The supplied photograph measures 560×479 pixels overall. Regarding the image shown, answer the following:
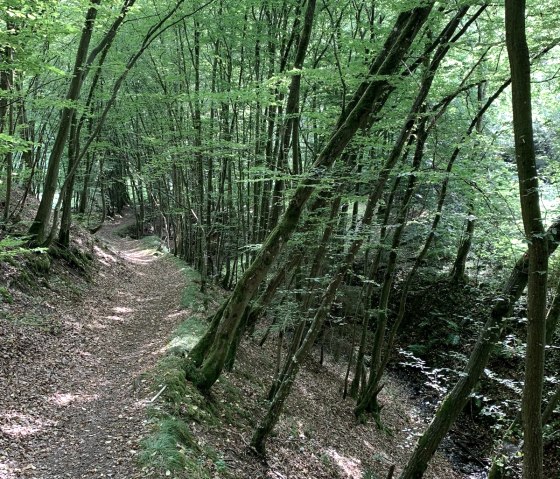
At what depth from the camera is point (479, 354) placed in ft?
→ 19.5

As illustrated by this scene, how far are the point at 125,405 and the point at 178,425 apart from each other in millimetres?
1155

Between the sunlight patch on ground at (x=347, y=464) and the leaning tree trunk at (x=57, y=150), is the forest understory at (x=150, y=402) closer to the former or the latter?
the sunlight patch on ground at (x=347, y=464)

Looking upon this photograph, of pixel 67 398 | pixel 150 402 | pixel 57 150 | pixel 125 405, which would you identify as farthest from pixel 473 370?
pixel 57 150

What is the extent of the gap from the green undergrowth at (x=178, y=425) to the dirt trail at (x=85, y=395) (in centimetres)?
22

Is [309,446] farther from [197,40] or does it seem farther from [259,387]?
[197,40]

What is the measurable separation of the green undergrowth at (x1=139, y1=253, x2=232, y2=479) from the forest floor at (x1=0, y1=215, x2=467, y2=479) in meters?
0.08

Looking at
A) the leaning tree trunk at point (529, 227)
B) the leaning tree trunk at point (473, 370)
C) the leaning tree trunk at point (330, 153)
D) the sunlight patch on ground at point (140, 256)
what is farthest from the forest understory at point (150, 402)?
the sunlight patch on ground at point (140, 256)

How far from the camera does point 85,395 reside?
7.09 m

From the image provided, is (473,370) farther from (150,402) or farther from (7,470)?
(7,470)

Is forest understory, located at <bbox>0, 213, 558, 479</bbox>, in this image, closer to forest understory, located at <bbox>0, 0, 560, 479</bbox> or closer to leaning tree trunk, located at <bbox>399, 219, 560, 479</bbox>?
forest understory, located at <bbox>0, 0, 560, 479</bbox>

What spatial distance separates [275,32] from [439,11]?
17.4ft

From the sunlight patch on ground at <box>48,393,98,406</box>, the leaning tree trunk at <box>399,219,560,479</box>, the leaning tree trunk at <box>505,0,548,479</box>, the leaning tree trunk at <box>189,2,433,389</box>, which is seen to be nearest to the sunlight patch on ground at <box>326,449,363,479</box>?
the leaning tree trunk at <box>399,219,560,479</box>

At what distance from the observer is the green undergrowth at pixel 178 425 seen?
5.04m

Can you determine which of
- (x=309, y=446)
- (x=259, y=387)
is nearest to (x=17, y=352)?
(x=259, y=387)
